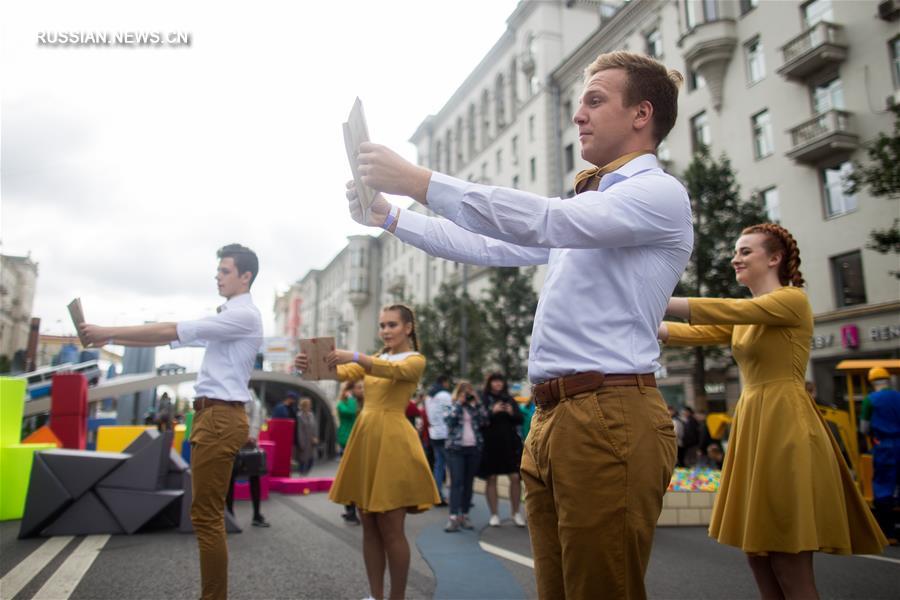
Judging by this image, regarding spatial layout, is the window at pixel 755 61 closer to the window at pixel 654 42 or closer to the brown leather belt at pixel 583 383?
the window at pixel 654 42

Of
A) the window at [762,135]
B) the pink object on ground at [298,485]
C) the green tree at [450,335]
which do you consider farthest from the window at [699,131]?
the pink object on ground at [298,485]

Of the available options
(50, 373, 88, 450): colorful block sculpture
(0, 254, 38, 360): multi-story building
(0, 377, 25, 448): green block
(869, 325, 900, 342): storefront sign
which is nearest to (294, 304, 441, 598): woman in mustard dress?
(0, 377, 25, 448): green block

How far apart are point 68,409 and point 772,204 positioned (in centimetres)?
2037

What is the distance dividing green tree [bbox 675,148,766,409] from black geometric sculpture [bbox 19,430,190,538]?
14.5 m

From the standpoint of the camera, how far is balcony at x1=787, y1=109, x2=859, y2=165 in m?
18.1

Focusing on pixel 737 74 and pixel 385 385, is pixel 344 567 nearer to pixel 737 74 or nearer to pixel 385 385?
pixel 385 385

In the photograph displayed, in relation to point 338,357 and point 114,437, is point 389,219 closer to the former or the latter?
point 338,357

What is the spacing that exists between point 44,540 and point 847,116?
68.3ft

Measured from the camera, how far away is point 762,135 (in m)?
21.7

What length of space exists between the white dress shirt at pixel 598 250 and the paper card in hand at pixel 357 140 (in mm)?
265

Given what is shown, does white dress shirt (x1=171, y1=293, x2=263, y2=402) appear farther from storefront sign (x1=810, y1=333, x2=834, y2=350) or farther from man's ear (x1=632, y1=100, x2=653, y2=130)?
storefront sign (x1=810, y1=333, x2=834, y2=350)

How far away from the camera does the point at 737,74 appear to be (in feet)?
74.2

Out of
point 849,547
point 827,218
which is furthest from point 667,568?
point 827,218

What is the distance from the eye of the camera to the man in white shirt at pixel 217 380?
3.53 metres
